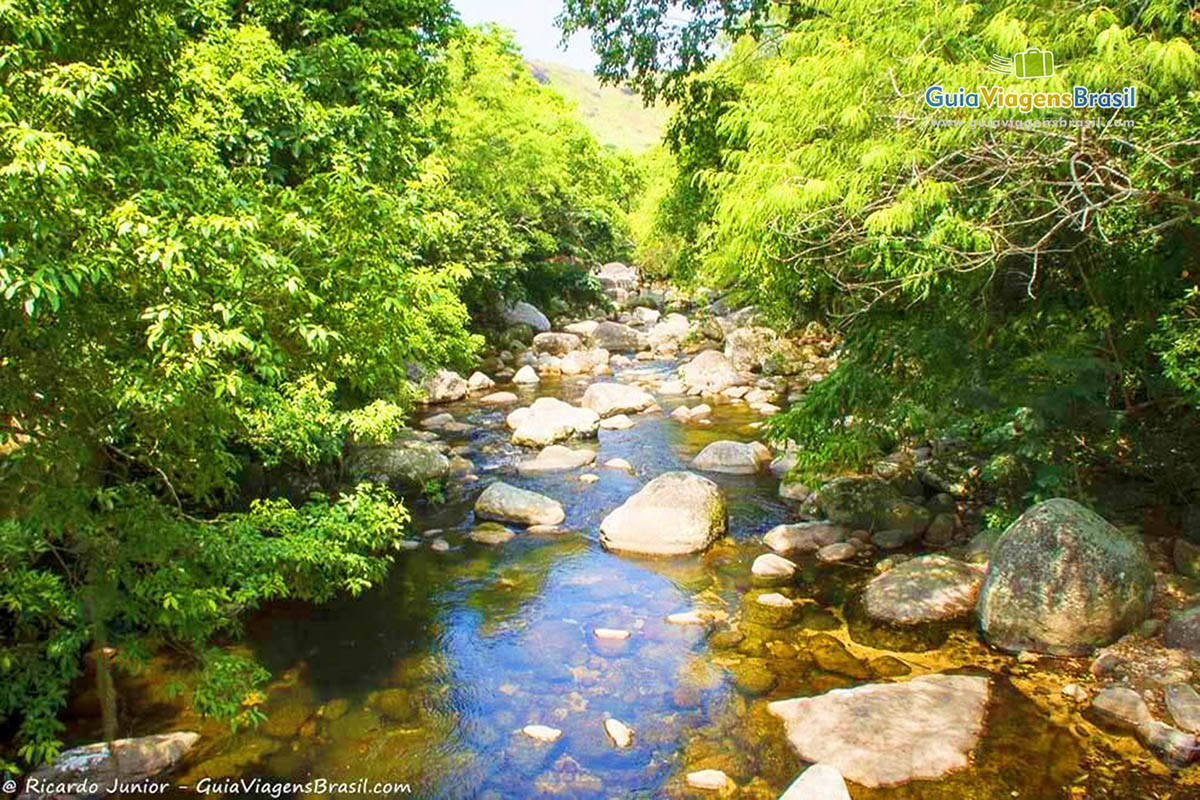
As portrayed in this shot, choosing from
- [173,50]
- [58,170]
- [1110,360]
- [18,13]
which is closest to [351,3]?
[173,50]

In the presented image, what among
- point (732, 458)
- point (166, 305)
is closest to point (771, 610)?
point (732, 458)

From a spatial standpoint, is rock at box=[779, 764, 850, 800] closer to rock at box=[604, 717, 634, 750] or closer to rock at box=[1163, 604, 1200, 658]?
rock at box=[604, 717, 634, 750]

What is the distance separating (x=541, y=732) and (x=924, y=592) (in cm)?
434

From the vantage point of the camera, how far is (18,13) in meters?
3.29

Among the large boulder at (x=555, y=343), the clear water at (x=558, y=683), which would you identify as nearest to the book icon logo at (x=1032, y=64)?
the clear water at (x=558, y=683)

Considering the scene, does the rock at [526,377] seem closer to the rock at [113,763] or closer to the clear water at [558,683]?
the clear water at [558,683]

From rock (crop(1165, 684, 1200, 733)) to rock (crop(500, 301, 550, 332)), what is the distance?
22.5m

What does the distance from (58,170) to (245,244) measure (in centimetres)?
86

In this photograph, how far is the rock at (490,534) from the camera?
10602mm

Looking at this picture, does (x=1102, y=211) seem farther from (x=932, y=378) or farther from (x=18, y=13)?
(x=18, y=13)

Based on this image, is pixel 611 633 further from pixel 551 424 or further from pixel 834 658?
pixel 551 424

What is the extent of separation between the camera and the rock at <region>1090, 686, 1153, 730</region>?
5.91 metres

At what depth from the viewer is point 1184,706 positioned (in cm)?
575

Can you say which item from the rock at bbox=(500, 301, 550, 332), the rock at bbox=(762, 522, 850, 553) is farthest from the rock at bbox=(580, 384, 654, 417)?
the rock at bbox=(500, 301, 550, 332)
